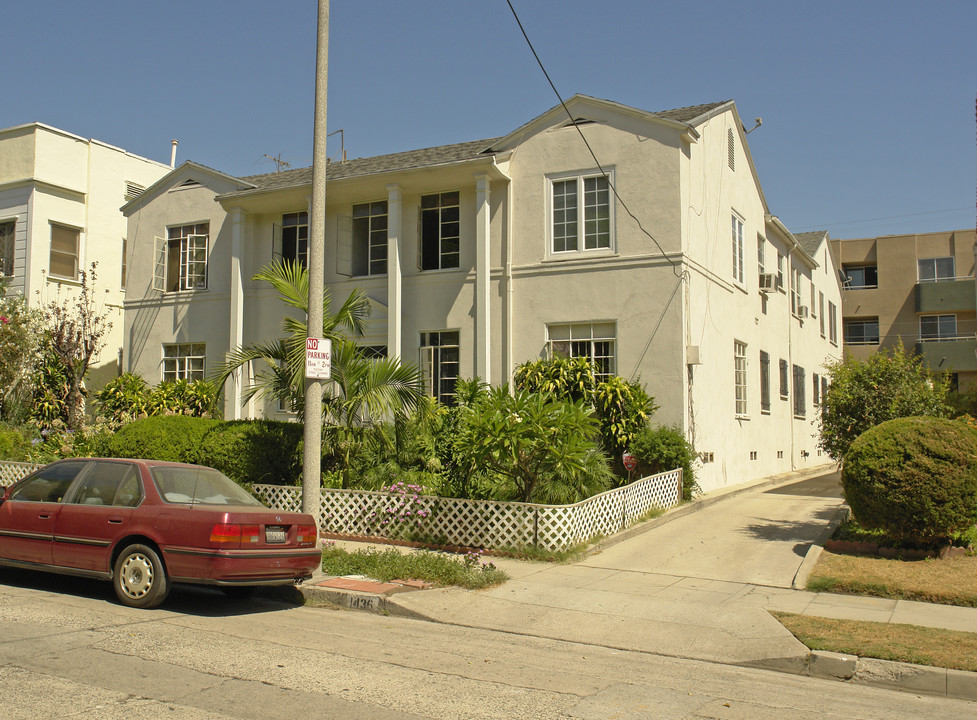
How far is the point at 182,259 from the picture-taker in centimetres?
2192

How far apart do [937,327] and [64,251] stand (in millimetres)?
38260

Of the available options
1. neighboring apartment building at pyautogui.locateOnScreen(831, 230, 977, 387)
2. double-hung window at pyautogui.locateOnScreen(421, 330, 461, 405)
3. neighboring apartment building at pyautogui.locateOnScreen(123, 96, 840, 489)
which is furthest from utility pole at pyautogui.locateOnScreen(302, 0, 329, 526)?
neighboring apartment building at pyautogui.locateOnScreen(831, 230, 977, 387)

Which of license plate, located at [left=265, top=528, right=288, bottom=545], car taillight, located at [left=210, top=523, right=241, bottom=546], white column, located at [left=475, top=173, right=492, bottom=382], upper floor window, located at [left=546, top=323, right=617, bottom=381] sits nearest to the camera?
car taillight, located at [left=210, top=523, right=241, bottom=546]

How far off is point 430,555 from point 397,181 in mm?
9952

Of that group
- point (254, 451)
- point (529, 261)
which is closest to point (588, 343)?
point (529, 261)

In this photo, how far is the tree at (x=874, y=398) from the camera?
13492mm

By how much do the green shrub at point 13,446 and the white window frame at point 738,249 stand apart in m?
16.3

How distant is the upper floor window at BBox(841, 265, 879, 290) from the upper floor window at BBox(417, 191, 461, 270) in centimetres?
3078

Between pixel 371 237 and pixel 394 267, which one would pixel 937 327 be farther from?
pixel 394 267

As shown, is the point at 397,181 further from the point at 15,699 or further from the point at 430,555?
the point at 15,699

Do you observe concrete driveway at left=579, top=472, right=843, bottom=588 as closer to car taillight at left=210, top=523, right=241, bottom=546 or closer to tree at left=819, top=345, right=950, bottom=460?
tree at left=819, top=345, right=950, bottom=460

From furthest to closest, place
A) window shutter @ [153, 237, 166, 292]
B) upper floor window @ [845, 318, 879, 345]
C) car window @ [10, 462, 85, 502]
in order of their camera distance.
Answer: upper floor window @ [845, 318, 879, 345] < window shutter @ [153, 237, 166, 292] < car window @ [10, 462, 85, 502]

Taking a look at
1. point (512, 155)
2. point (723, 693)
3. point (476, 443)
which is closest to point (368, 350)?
point (512, 155)

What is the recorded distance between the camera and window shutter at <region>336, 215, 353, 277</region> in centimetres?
1947
